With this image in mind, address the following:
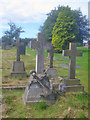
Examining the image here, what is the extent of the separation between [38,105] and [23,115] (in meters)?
0.61

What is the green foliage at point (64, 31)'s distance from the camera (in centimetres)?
2809

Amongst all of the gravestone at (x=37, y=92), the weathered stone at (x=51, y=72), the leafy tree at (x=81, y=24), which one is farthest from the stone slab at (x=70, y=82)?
the leafy tree at (x=81, y=24)

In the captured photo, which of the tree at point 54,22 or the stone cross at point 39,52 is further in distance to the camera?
the tree at point 54,22

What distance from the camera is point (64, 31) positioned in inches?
1128

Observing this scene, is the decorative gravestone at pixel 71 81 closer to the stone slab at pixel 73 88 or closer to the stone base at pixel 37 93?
the stone slab at pixel 73 88

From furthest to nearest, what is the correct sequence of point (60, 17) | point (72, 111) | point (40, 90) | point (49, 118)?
point (60, 17)
point (40, 90)
point (72, 111)
point (49, 118)

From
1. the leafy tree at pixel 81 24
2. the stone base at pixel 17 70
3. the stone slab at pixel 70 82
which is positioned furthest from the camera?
the leafy tree at pixel 81 24

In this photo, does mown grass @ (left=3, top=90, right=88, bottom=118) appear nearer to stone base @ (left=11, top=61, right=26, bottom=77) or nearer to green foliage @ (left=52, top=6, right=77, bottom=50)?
stone base @ (left=11, top=61, right=26, bottom=77)

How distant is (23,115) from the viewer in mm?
4188

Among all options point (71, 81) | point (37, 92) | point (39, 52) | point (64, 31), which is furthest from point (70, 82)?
point (64, 31)

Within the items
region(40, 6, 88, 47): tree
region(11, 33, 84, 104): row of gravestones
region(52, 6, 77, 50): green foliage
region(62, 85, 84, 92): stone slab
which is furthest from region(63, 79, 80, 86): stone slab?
region(40, 6, 88, 47): tree

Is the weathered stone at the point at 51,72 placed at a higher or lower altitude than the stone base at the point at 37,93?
higher

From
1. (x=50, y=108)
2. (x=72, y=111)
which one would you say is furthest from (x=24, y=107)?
(x=72, y=111)

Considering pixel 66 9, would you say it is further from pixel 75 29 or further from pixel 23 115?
pixel 23 115
